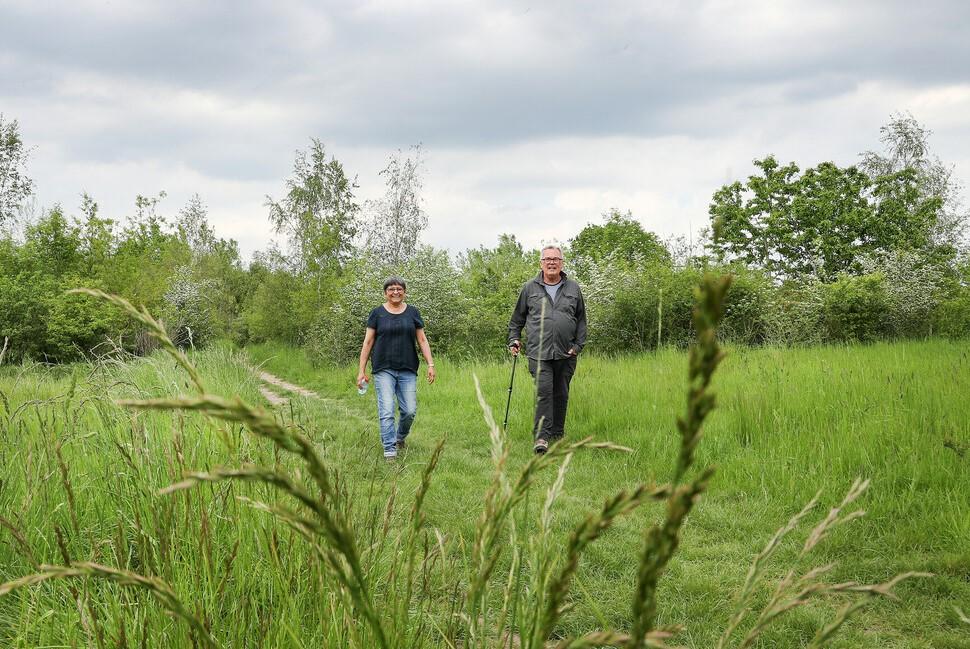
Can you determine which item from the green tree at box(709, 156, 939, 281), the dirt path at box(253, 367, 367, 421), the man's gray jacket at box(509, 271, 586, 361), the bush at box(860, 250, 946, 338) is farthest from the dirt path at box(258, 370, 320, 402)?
the green tree at box(709, 156, 939, 281)

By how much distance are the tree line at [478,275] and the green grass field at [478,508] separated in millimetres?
830

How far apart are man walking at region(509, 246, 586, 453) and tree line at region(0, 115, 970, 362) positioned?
112 cm

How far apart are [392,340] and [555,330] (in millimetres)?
1954

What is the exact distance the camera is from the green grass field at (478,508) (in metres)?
1.95

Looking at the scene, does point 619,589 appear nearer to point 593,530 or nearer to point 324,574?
point 324,574

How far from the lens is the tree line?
607 inches

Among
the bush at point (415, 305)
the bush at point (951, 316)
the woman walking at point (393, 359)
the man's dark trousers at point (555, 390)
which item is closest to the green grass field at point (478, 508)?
the man's dark trousers at point (555, 390)

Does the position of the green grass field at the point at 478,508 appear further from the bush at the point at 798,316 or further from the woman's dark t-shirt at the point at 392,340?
the bush at the point at 798,316

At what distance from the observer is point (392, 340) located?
7.72 metres

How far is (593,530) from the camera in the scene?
668 millimetres

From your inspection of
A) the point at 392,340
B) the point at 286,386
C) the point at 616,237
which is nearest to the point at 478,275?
the point at 286,386

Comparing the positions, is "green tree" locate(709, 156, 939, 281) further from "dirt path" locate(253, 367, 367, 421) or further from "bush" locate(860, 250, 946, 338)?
"dirt path" locate(253, 367, 367, 421)

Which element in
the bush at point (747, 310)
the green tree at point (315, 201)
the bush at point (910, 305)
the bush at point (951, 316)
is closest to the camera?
the bush at point (951, 316)

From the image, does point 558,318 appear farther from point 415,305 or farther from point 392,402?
point 415,305
